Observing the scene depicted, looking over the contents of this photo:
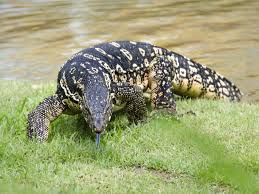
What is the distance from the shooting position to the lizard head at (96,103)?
13.7 feet

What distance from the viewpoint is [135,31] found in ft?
43.7

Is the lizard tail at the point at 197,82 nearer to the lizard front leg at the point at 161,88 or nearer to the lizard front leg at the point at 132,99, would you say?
the lizard front leg at the point at 161,88

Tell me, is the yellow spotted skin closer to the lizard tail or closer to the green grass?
the lizard tail

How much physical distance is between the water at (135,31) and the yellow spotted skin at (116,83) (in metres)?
2.06

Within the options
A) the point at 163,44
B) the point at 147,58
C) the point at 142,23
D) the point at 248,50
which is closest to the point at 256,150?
the point at 147,58

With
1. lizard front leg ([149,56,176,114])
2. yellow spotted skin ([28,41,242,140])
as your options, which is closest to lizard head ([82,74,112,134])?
yellow spotted skin ([28,41,242,140])

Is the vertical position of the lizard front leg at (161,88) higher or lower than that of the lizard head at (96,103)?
lower

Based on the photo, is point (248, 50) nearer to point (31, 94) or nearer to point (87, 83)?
point (31, 94)

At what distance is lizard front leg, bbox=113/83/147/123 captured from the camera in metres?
4.93

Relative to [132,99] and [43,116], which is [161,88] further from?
[43,116]

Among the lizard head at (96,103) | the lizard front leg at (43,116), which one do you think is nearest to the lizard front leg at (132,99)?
the lizard head at (96,103)

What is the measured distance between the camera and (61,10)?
17547mm

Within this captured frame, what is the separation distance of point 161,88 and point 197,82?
94cm

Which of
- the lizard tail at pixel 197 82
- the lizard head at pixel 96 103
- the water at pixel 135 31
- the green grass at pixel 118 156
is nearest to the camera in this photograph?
the green grass at pixel 118 156
